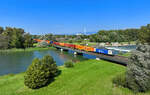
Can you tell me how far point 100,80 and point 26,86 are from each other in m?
9.95

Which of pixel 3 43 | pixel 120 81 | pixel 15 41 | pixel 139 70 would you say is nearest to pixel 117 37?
pixel 15 41

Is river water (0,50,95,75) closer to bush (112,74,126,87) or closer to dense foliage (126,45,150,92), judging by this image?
bush (112,74,126,87)

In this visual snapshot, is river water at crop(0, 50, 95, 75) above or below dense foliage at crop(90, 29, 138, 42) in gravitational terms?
below

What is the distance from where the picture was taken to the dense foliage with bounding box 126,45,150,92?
1082 cm

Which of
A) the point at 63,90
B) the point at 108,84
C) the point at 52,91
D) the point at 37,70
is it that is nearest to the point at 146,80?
the point at 108,84

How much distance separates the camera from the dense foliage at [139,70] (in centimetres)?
1082

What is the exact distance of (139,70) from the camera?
1097 centimetres

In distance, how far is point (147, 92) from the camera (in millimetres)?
11305

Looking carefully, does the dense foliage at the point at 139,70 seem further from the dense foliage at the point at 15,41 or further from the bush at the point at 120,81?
the dense foliage at the point at 15,41

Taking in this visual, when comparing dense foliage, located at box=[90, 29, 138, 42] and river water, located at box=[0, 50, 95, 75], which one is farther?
dense foliage, located at box=[90, 29, 138, 42]

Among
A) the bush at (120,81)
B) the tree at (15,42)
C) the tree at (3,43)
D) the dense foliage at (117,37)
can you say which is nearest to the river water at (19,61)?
the tree at (3,43)

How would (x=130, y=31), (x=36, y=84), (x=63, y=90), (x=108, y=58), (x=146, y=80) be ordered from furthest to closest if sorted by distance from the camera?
(x=130, y=31), (x=108, y=58), (x=36, y=84), (x=63, y=90), (x=146, y=80)

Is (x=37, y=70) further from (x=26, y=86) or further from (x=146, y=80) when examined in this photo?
(x=146, y=80)

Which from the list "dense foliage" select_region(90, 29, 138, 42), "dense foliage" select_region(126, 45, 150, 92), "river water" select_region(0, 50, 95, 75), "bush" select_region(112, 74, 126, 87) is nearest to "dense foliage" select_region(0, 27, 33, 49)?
"river water" select_region(0, 50, 95, 75)
